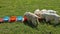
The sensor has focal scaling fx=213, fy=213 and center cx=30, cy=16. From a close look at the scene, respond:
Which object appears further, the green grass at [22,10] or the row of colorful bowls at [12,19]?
the row of colorful bowls at [12,19]

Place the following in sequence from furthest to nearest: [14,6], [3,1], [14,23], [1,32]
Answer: [3,1], [14,6], [14,23], [1,32]

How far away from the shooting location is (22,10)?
7555 mm

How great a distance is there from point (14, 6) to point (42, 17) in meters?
1.97

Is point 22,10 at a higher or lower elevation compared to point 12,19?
higher

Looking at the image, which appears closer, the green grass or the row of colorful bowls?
the green grass

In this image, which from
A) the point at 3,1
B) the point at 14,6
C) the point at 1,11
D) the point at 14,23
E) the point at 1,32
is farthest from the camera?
the point at 3,1

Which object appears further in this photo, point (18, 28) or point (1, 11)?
point (1, 11)

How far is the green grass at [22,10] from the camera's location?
5.80 metres

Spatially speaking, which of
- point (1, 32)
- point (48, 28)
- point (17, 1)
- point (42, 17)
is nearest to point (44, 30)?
point (48, 28)

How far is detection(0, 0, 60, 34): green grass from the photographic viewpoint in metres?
5.80

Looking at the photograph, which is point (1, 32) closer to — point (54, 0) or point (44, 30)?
point (44, 30)

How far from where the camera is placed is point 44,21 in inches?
250

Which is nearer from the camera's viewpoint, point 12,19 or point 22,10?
point 12,19

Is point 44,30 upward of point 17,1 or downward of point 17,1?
downward
